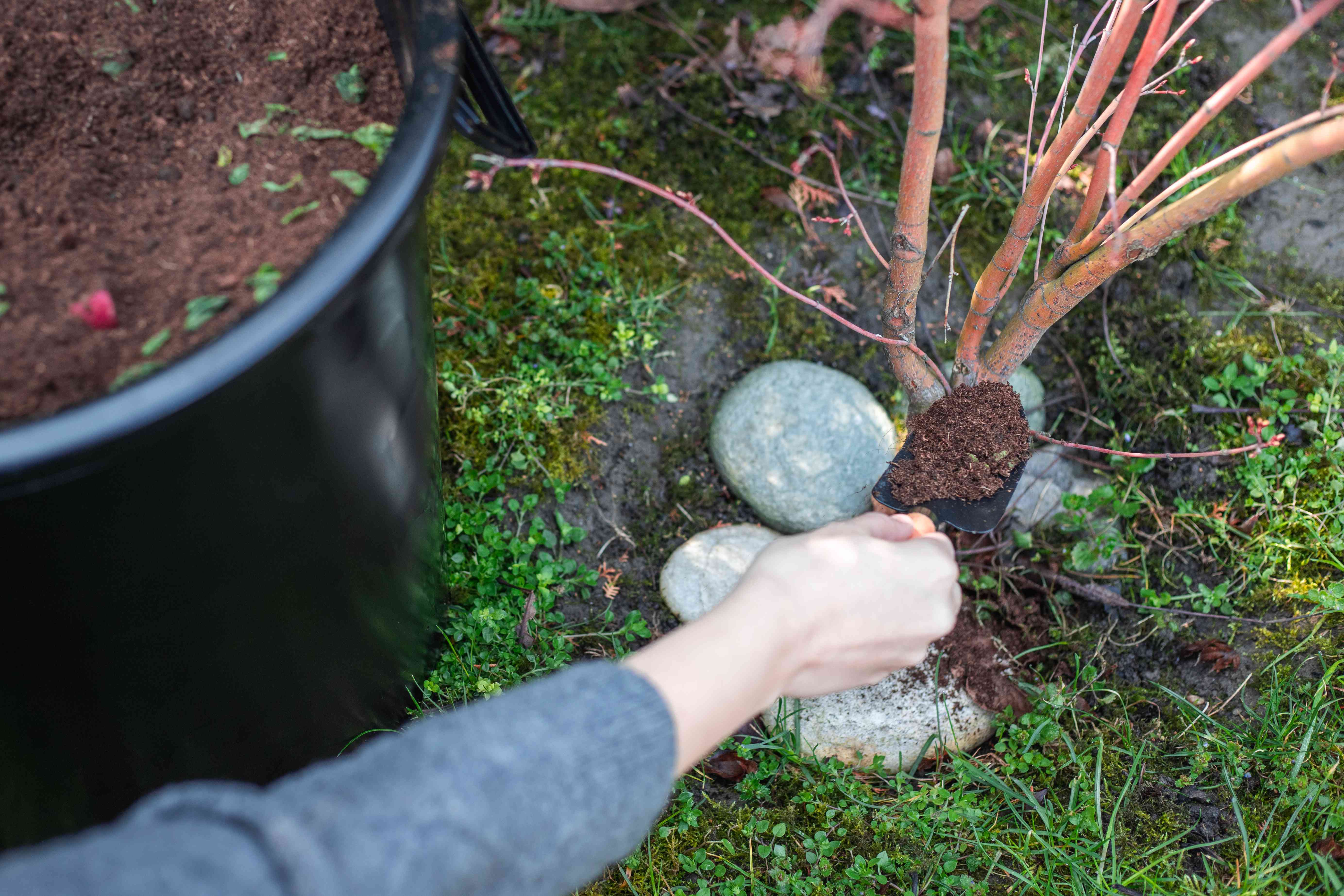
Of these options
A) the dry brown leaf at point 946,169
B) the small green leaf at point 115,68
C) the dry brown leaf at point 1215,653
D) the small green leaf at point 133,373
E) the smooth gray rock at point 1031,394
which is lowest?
the dry brown leaf at point 1215,653

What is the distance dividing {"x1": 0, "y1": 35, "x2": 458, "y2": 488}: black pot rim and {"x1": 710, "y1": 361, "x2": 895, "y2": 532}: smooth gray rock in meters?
1.47

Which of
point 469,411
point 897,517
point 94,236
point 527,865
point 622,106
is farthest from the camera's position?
point 622,106

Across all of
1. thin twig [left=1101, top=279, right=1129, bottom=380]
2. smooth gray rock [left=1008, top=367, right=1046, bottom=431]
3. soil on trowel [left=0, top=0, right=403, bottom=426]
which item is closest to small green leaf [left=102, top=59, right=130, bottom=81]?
soil on trowel [left=0, top=0, right=403, bottom=426]

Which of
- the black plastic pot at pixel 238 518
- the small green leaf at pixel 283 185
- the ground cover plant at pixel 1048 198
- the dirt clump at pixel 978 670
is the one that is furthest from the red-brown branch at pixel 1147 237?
the small green leaf at pixel 283 185

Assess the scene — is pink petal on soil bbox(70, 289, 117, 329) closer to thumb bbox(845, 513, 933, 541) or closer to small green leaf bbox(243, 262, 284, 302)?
small green leaf bbox(243, 262, 284, 302)

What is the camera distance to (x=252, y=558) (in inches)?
46.4

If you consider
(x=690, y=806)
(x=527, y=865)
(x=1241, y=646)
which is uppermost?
(x=527, y=865)

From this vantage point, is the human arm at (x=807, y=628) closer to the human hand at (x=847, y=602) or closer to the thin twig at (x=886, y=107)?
the human hand at (x=847, y=602)

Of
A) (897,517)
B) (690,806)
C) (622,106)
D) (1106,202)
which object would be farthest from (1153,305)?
(690,806)

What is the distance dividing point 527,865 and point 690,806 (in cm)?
116

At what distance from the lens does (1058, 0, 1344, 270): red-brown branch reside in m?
1.05

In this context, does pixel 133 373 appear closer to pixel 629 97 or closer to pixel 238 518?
pixel 238 518

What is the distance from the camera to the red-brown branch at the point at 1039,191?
1375 millimetres

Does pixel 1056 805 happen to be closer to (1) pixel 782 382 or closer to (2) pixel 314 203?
(1) pixel 782 382
